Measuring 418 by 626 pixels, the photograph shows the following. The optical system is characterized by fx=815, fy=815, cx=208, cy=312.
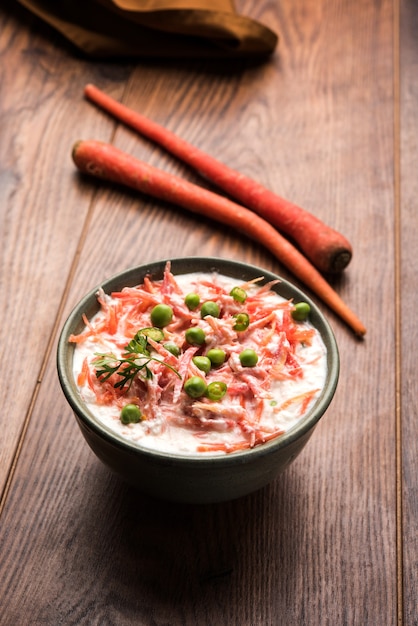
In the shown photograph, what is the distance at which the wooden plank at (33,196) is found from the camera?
200cm

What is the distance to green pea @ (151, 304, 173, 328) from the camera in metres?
1.67

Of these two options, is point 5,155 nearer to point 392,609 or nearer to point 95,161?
point 95,161

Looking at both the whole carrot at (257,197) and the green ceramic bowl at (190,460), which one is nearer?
the green ceramic bowl at (190,460)

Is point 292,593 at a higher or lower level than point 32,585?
higher

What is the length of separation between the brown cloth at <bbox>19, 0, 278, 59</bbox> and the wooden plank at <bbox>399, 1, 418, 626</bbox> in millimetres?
513

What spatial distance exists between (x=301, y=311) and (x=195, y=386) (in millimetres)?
360

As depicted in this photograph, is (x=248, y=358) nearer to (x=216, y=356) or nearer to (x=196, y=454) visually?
(x=216, y=356)

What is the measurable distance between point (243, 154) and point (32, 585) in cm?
153

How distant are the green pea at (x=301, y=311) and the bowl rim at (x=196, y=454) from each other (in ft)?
0.05

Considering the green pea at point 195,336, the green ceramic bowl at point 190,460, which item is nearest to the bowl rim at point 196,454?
the green ceramic bowl at point 190,460

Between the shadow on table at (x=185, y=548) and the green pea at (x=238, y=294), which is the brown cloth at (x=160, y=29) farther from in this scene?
the shadow on table at (x=185, y=548)

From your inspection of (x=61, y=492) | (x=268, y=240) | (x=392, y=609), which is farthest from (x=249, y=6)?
(x=392, y=609)

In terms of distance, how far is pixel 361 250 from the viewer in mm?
2324

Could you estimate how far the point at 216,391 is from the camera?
5.04 ft
